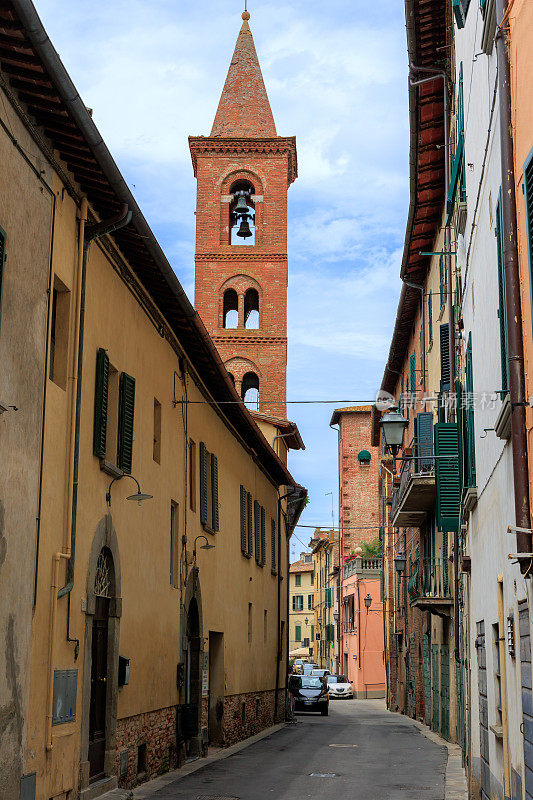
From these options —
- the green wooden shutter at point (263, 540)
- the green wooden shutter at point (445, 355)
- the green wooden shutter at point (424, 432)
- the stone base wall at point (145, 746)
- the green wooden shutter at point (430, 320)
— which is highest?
the green wooden shutter at point (430, 320)

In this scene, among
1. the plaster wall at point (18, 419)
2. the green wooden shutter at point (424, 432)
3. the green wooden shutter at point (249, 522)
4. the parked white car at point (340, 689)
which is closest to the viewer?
the plaster wall at point (18, 419)

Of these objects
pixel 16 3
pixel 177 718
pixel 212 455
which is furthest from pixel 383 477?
pixel 16 3

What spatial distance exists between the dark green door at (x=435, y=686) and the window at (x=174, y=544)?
29.6 feet

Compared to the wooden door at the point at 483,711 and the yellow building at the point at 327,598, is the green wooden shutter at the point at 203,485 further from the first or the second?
the yellow building at the point at 327,598

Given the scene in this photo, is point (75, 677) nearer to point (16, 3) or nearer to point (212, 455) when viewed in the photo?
point (16, 3)

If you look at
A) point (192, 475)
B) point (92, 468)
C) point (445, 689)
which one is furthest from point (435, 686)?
point (92, 468)

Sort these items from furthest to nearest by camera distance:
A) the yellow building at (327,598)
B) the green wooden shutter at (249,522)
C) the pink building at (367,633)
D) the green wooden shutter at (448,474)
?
the yellow building at (327,598), the pink building at (367,633), the green wooden shutter at (249,522), the green wooden shutter at (448,474)

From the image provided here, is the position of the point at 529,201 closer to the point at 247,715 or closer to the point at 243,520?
the point at 243,520

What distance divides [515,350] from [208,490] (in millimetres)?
13551

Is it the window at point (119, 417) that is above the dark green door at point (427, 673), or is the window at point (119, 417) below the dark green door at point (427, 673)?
above

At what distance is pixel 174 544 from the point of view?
56.0 ft

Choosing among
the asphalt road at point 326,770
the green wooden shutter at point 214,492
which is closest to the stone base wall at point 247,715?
the asphalt road at point 326,770

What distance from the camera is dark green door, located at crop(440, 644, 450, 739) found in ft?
71.9

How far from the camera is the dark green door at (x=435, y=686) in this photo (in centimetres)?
2372
